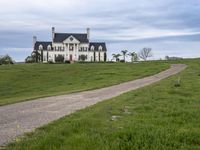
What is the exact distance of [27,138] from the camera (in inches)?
426

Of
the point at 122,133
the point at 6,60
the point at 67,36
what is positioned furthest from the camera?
the point at 67,36

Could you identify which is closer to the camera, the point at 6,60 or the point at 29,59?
the point at 6,60

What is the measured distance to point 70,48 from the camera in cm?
14738

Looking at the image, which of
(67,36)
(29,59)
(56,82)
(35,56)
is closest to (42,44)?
(67,36)

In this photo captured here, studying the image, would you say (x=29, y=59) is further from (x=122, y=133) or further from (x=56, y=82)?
(x=122, y=133)

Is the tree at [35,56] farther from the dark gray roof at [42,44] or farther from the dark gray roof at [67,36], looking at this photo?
the dark gray roof at [67,36]

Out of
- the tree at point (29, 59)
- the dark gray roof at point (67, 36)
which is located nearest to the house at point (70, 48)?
the dark gray roof at point (67, 36)

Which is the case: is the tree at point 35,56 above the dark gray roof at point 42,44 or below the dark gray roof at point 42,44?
below

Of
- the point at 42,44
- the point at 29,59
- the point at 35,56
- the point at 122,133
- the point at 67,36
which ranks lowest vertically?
the point at 29,59

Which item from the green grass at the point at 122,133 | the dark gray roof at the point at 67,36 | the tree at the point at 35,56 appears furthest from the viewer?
the dark gray roof at the point at 67,36

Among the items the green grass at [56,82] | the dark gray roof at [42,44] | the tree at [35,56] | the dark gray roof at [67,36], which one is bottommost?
the green grass at [56,82]

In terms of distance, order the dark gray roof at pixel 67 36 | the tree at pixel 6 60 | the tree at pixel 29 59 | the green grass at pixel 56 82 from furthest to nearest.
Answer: the dark gray roof at pixel 67 36
the tree at pixel 6 60
the tree at pixel 29 59
the green grass at pixel 56 82

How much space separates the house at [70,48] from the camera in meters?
147

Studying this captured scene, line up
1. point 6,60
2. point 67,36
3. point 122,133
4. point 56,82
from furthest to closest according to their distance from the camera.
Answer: point 67,36
point 6,60
point 56,82
point 122,133
